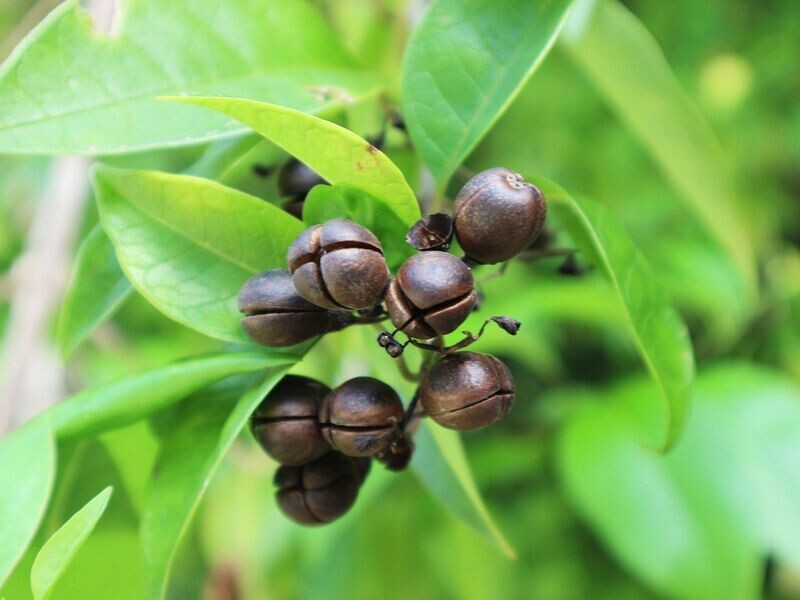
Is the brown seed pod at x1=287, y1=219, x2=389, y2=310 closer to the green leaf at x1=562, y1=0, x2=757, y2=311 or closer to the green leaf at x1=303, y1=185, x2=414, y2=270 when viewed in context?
the green leaf at x1=303, y1=185, x2=414, y2=270


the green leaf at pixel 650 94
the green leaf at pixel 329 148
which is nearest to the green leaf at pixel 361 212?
the green leaf at pixel 329 148

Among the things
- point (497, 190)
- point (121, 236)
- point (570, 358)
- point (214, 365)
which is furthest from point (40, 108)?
point (570, 358)

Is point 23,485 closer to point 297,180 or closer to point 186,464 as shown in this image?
point 186,464

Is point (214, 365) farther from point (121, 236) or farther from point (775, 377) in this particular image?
point (775, 377)

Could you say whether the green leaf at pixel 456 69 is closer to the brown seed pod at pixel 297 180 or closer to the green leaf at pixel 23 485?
the brown seed pod at pixel 297 180

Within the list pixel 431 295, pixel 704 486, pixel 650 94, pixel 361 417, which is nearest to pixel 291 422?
pixel 361 417

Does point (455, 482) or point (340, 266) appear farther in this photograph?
point (455, 482)

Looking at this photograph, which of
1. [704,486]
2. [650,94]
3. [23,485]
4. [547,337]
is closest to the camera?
[23,485]
